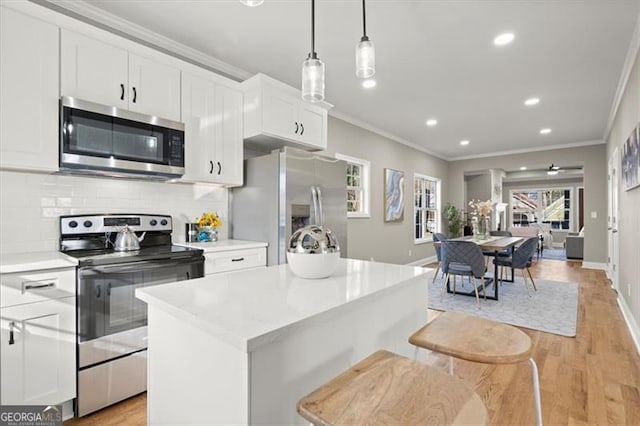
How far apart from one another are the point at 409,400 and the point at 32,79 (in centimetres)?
255

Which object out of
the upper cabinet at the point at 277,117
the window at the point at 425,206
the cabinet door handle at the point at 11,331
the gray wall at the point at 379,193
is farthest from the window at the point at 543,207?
the cabinet door handle at the point at 11,331

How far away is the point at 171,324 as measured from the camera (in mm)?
1159

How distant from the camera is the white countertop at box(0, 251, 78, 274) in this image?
1.59m

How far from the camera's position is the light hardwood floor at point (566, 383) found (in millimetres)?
1852

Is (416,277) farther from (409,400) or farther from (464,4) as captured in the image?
(464,4)

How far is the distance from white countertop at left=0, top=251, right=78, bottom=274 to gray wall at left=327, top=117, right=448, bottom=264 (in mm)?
3440

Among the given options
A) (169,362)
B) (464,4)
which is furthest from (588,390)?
(464,4)

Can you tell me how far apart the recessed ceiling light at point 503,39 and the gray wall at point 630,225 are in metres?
1.12

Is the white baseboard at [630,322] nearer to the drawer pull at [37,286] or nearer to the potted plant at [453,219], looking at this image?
the potted plant at [453,219]

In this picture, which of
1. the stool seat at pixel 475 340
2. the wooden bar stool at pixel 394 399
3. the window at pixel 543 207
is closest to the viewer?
the wooden bar stool at pixel 394 399

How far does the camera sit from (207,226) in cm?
298

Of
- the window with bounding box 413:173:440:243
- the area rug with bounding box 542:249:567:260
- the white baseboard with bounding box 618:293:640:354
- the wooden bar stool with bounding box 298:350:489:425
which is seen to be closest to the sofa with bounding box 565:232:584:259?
the area rug with bounding box 542:249:567:260

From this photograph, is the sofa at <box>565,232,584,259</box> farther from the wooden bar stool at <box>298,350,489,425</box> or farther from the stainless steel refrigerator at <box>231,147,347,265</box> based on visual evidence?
the wooden bar stool at <box>298,350,489,425</box>

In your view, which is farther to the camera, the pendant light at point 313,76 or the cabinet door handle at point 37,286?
the cabinet door handle at point 37,286
